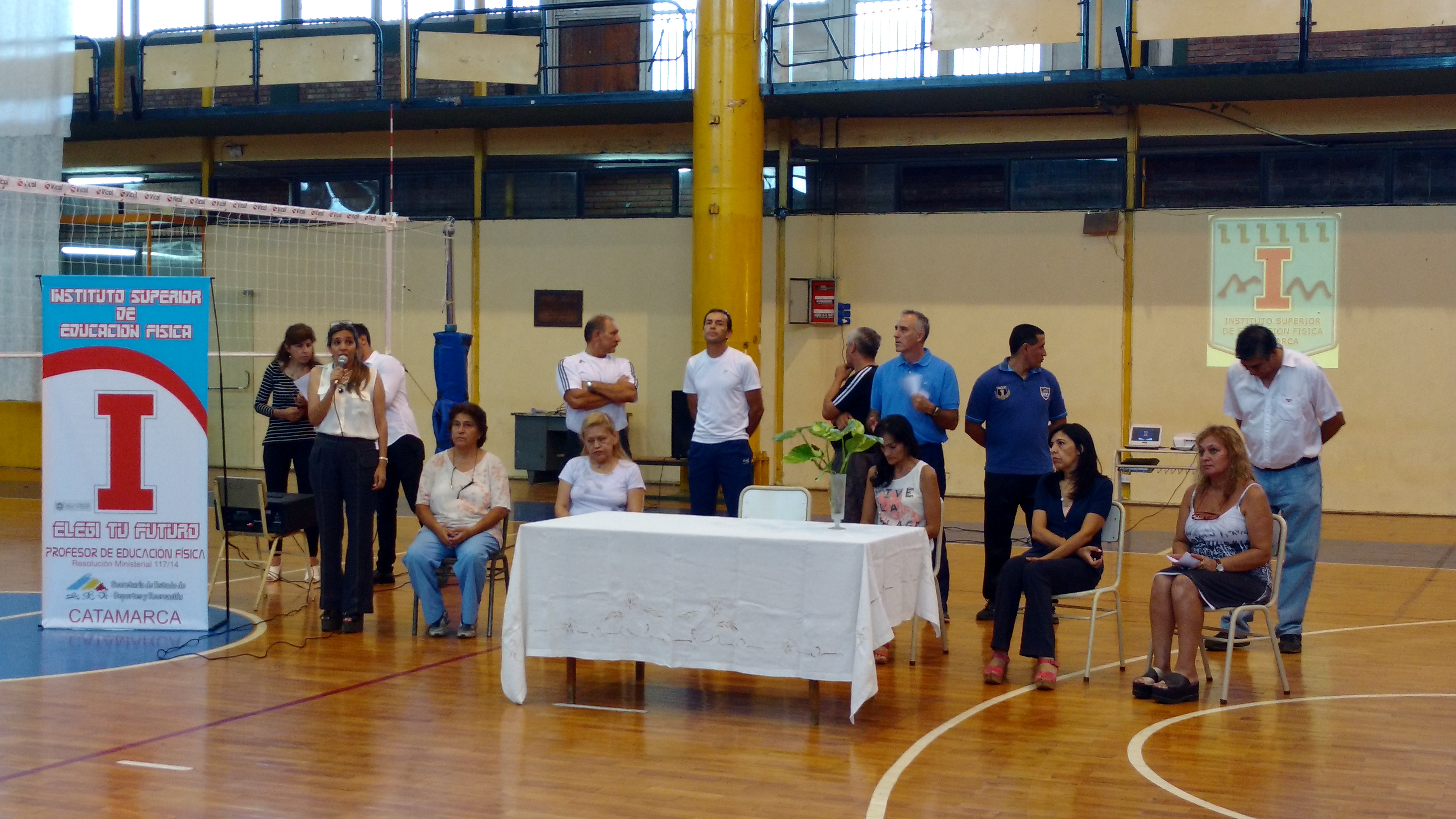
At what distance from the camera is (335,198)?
14.1 meters

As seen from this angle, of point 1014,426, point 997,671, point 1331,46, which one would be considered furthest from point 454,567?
point 1331,46

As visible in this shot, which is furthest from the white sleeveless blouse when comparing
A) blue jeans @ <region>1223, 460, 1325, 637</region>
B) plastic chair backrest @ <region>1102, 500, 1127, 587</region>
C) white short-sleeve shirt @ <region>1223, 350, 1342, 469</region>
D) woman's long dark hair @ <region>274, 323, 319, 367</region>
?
blue jeans @ <region>1223, 460, 1325, 637</region>

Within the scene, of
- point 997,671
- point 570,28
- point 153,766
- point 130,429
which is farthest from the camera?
point 570,28

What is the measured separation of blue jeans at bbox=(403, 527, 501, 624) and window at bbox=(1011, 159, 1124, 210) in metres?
7.58

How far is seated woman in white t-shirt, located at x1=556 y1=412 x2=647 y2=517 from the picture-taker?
6.17 metres

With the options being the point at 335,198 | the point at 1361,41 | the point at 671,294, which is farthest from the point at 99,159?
the point at 1361,41

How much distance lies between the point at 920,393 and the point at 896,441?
66cm

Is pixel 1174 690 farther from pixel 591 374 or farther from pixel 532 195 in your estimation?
pixel 532 195

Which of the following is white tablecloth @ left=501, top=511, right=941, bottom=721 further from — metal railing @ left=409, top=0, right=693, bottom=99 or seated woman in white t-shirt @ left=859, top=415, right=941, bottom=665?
metal railing @ left=409, top=0, right=693, bottom=99

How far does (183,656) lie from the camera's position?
19.4 feet

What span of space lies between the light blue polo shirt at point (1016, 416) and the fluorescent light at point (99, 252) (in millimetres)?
10656

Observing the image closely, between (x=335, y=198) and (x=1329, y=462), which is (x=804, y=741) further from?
(x=335, y=198)

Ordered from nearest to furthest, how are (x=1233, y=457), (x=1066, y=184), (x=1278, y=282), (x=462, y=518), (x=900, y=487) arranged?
(x=1233, y=457) < (x=900, y=487) < (x=462, y=518) < (x=1278, y=282) < (x=1066, y=184)

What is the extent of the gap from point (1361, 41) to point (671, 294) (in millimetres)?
6703
